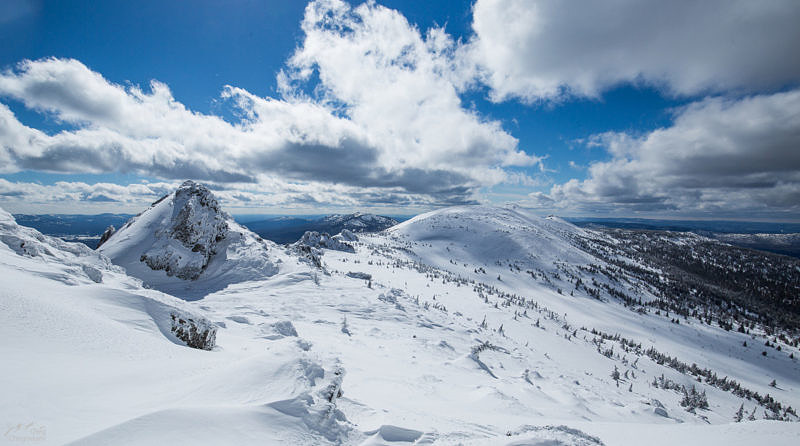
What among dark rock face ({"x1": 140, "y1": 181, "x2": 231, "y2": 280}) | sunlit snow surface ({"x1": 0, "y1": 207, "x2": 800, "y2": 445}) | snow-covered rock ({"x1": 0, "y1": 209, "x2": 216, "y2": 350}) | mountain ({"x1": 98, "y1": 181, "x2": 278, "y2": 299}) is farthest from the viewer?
dark rock face ({"x1": 140, "y1": 181, "x2": 231, "y2": 280})

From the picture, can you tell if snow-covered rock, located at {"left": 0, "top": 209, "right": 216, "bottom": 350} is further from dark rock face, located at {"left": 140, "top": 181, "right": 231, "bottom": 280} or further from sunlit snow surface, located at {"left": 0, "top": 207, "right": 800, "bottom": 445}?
dark rock face, located at {"left": 140, "top": 181, "right": 231, "bottom": 280}

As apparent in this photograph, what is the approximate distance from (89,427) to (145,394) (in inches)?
40.9

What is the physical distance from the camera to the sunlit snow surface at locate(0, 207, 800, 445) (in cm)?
335

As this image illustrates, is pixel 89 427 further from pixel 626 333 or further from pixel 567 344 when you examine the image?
pixel 626 333

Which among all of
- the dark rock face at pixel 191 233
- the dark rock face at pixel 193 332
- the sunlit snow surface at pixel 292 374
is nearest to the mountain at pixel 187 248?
the dark rock face at pixel 191 233

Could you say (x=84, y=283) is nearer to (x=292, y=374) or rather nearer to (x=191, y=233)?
(x=292, y=374)

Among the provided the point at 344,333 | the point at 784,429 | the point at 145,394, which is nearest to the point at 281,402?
the point at 145,394

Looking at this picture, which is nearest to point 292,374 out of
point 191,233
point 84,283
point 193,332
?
point 193,332

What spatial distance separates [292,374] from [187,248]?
15805 millimetres

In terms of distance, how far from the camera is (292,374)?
4.88 meters

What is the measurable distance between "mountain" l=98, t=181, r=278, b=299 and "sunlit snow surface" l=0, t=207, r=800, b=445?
0.34 m

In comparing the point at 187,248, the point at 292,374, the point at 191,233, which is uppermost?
the point at 191,233

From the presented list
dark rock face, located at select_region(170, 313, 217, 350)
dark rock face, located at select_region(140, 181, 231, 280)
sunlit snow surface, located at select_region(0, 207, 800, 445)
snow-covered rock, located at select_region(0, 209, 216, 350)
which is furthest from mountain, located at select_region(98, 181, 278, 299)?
dark rock face, located at select_region(170, 313, 217, 350)

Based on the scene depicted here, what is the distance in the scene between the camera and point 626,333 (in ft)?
122
